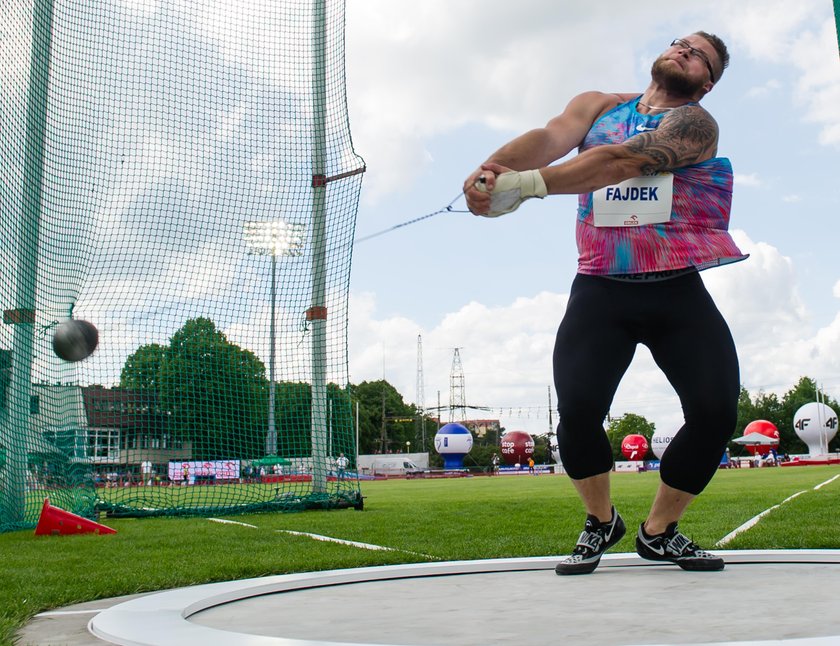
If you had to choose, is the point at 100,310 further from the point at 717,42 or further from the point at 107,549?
the point at 717,42

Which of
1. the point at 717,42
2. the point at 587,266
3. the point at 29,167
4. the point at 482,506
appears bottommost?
the point at 482,506

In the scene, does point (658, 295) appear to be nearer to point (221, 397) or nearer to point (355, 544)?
point (355, 544)

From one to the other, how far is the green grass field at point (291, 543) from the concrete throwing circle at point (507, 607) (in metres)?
0.53

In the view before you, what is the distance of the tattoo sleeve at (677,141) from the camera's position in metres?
2.64

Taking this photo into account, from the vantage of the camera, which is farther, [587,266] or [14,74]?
[14,74]

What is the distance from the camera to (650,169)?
8.79 feet

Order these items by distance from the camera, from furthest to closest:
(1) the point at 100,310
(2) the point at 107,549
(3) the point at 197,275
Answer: (3) the point at 197,275
(1) the point at 100,310
(2) the point at 107,549

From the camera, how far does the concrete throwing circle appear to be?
1.76m

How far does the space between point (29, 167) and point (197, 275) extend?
2.02m

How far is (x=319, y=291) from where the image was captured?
377 inches

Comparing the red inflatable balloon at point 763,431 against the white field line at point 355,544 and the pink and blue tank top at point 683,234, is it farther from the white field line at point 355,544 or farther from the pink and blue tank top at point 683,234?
the pink and blue tank top at point 683,234

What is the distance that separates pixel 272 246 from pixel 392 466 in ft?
148

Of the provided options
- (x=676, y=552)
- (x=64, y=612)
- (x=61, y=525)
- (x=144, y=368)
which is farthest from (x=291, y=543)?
(x=144, y=368)

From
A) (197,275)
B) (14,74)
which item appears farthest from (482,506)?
(14,74)
